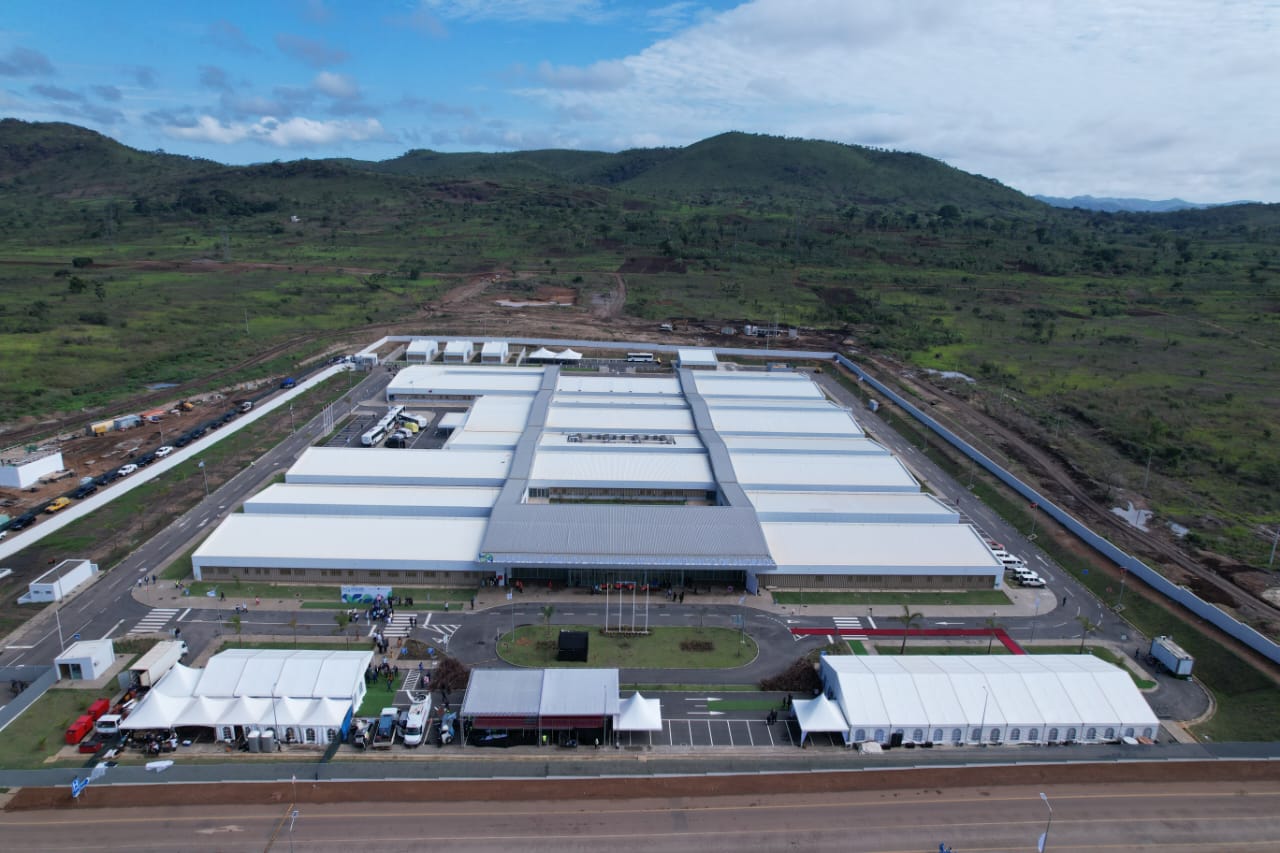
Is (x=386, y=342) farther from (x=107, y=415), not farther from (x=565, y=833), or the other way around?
(x=565, y=833)

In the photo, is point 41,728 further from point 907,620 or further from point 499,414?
point 499,414

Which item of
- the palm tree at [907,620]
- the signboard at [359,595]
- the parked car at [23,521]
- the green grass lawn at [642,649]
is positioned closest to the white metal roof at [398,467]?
the signboard at [359,595]

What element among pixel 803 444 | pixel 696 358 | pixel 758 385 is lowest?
pixel 803 444

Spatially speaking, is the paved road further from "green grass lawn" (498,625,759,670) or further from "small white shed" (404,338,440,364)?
"small white shed" (404,338,440,364)

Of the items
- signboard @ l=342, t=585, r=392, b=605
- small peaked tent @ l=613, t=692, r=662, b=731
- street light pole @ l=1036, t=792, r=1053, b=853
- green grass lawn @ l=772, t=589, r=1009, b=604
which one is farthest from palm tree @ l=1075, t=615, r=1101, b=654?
signboard @ l=342, t=585, r=392, b=605

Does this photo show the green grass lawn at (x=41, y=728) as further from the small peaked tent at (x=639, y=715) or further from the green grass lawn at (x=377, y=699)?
the small peaked tent at (x=639, y=715)

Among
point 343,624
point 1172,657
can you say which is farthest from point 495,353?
point 1172,657
